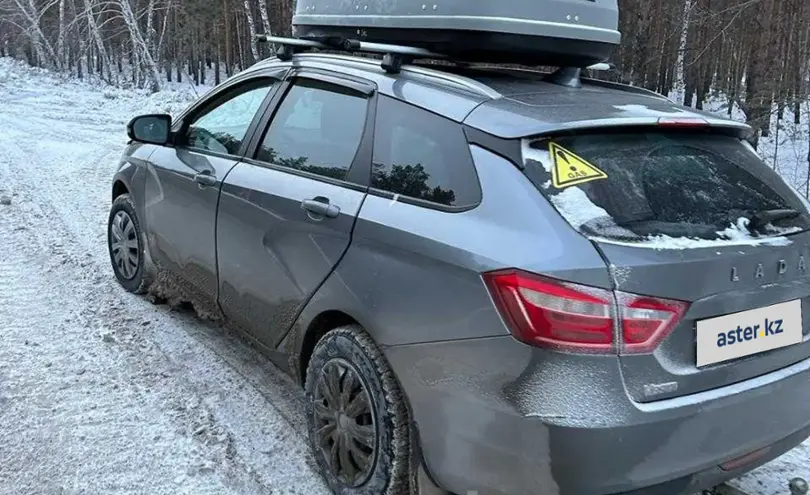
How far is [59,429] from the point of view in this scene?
10.9 feet

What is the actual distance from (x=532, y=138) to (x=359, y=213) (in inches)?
29.1

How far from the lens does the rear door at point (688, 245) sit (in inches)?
82.7

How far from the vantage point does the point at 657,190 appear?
2350 mm

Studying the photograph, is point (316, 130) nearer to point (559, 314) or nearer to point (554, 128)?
point (554, 128)

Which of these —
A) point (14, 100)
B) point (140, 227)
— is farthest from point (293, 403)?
point (14, 100)

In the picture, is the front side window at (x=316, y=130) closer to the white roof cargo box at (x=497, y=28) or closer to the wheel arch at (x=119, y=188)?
the white roof cargo box at (x=497, y=28)

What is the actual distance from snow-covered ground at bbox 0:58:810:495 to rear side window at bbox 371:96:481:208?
4.33ft

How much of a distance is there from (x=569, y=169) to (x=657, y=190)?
312 mm

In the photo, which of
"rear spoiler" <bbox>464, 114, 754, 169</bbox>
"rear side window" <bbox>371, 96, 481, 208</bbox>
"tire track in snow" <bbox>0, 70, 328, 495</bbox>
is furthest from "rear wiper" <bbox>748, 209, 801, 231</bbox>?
"tire track in snow" <bbox>0, 70, 328, 495</bbox>

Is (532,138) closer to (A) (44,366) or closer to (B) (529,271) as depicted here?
(B) (529,271)

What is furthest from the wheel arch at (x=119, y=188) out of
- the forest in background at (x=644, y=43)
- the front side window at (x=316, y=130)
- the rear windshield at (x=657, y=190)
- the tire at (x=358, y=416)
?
the rear windshield at (x=657, y=190)

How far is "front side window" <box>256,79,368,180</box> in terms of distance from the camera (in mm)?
3016

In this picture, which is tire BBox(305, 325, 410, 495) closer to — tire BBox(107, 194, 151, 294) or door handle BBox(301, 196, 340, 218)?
door handle BBox(301, 196, 340, 218)

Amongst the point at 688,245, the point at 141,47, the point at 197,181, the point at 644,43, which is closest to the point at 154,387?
the point at 197,181
